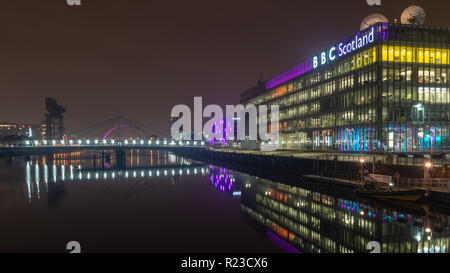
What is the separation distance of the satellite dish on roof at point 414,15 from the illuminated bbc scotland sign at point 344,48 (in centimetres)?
764

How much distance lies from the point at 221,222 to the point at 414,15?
58.4 meters

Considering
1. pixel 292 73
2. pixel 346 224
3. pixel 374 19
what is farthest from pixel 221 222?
pixel 292 73

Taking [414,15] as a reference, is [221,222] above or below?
below

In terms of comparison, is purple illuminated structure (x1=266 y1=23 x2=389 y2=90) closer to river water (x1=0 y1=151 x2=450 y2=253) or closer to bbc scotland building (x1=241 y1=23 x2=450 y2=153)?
bbc scotland building (x1=241 y1=23 x2=450 y2=153)

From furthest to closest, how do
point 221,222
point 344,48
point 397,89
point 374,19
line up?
point 344,48 < point 374,19 < point 397,89 < point 221,222

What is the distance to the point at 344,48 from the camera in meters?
68.6

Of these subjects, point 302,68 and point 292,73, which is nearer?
point 302,68

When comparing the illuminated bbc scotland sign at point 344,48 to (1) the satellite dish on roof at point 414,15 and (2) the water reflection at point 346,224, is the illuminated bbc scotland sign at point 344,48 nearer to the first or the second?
(1) the satellite dish on roof at point 414,15

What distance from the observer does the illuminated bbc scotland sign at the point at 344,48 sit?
60.9 m

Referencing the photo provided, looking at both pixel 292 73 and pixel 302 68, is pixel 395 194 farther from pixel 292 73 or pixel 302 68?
pixel 292 73

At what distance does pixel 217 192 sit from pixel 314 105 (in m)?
48.1

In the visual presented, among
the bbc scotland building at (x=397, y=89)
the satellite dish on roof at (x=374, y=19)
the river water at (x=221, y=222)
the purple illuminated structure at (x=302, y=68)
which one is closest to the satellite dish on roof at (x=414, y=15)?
the bbc scotland building at (x=397, y=89)
